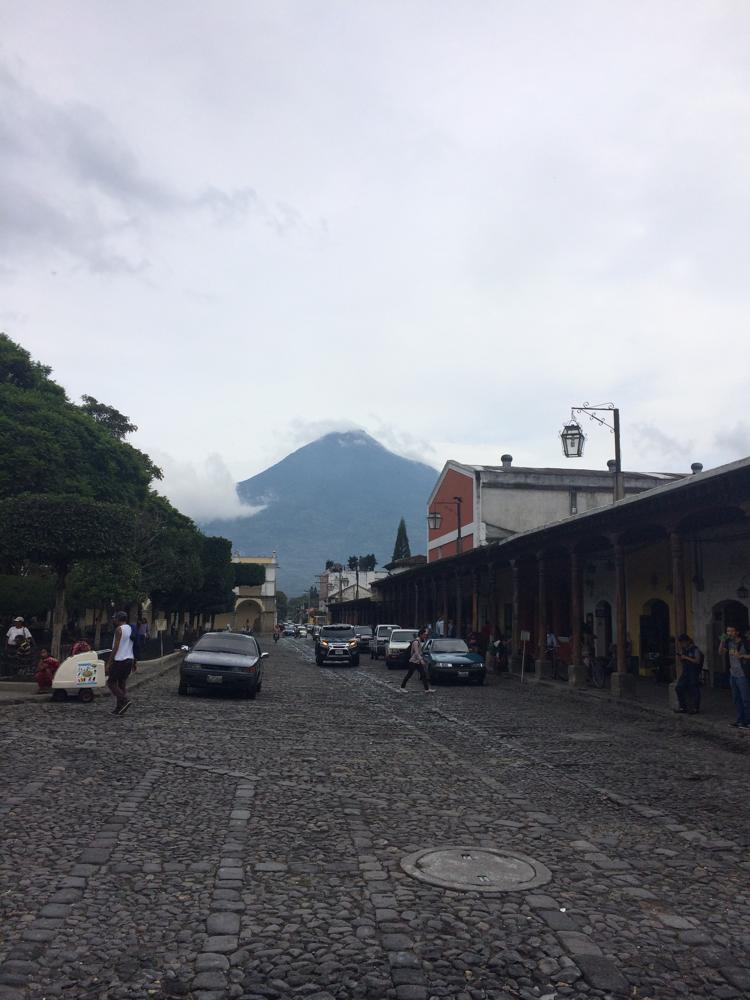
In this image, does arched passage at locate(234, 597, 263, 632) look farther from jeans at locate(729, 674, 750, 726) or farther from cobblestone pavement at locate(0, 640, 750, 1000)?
cobblestone pavement at locate(0, 640, 750, 1000)

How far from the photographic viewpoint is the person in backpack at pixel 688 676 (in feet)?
53.2

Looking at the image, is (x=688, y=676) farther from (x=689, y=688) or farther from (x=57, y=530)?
(x=57, y=530)

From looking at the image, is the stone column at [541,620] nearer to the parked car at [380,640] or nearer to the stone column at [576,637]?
the stone column at [576,637]

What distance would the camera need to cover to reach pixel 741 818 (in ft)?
24.5

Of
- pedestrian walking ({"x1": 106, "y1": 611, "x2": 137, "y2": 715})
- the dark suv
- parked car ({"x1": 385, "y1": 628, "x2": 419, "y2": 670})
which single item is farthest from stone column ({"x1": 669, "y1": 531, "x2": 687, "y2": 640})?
the dark suv

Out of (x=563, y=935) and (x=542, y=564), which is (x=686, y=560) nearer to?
(x=542, y=564)

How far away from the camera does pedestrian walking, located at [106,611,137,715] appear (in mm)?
13812

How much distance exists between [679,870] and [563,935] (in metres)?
1.77

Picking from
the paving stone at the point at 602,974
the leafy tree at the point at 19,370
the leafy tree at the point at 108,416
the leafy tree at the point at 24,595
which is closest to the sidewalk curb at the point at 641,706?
the paving stone at the point at 602,974

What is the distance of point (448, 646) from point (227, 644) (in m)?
8.49

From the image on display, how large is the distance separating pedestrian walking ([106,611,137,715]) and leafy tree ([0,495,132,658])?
15.9 ft

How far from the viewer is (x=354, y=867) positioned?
5609mm

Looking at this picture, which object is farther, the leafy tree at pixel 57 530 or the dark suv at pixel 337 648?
the dark suv at pixel 337 648

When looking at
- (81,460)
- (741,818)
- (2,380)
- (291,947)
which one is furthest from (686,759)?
(2,380)
